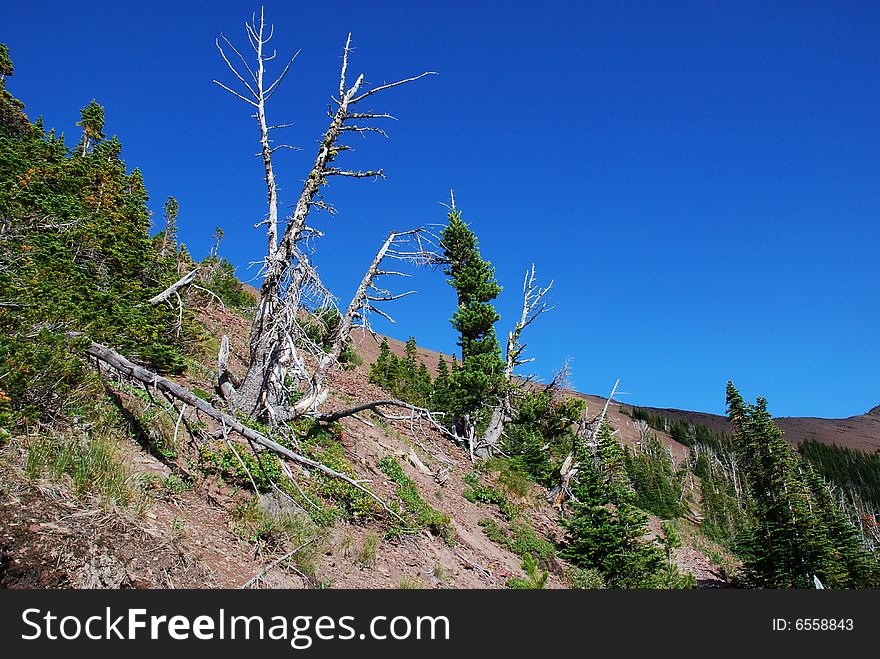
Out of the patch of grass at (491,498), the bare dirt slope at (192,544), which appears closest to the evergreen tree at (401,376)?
the patch of grass at (491,498)

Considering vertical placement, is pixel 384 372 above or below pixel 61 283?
above

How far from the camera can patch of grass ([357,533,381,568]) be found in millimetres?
8023

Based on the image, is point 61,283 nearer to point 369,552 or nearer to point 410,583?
point 369,552

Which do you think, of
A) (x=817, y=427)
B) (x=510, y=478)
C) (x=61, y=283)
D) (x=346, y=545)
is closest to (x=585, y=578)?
(x=510, y=478)

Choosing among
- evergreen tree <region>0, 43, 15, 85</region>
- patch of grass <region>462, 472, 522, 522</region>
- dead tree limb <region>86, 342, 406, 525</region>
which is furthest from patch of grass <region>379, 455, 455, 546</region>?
evergreen tree <region>0, 43, 15, 85</region>

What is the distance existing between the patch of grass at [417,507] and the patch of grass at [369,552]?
2243 mm

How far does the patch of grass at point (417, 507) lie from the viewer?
36.0ft

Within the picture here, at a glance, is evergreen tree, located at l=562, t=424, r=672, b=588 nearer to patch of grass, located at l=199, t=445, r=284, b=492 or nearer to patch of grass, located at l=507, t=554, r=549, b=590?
patch of grass, located at l=507, t=554, r=549, b=590

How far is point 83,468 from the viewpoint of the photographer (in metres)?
5.57

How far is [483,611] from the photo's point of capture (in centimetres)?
469

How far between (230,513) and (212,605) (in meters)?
3.26

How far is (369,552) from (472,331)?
16.7 m

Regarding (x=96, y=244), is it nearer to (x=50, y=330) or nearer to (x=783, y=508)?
(x=50, y=330)

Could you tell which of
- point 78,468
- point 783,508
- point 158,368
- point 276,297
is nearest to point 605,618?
point 78,468
